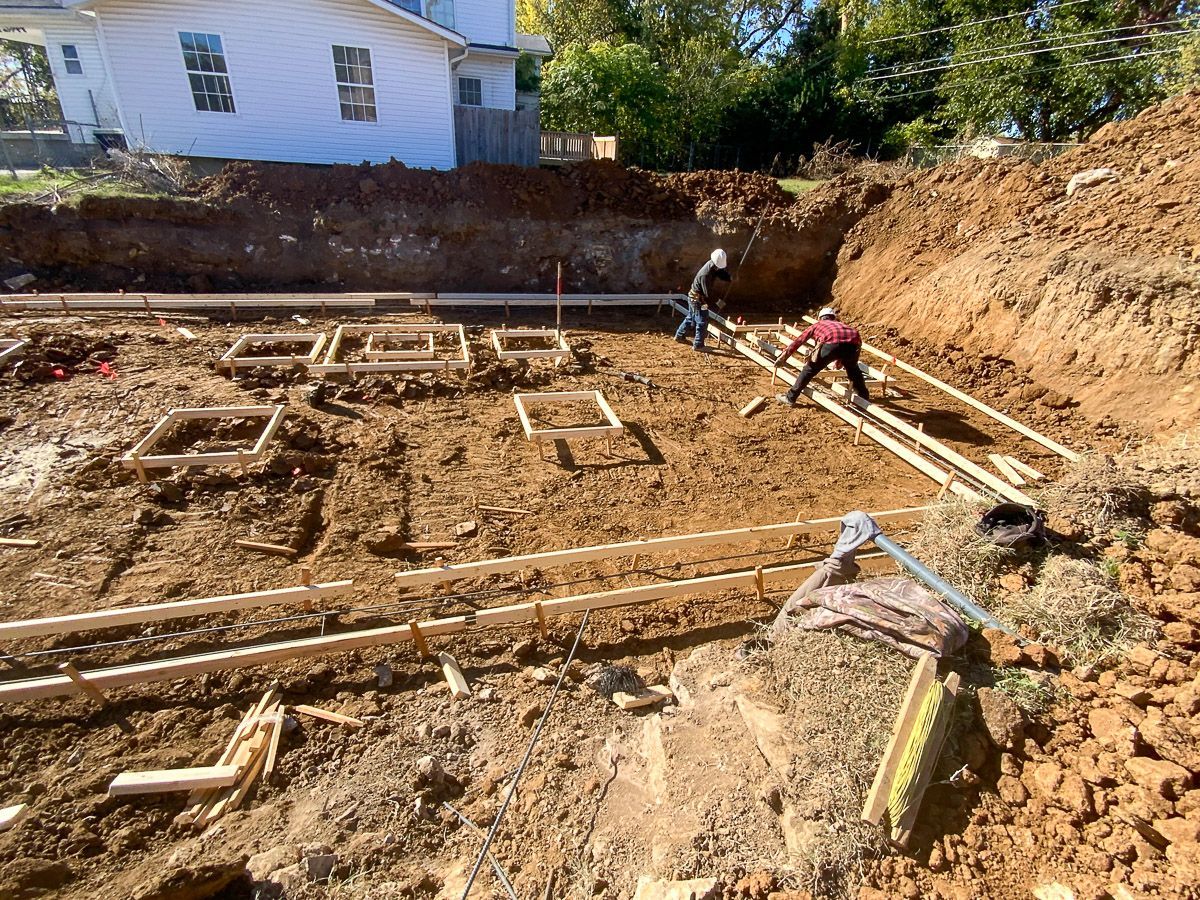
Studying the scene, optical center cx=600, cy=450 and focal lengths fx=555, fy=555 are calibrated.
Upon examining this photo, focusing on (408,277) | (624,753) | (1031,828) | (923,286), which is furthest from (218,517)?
(923,286)

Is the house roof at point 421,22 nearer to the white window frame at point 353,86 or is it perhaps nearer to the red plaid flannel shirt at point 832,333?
the white window frame at point 353,86

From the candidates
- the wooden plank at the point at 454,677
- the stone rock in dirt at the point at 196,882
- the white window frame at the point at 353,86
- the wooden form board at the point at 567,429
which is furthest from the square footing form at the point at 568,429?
the white window frame at the point at 353,86

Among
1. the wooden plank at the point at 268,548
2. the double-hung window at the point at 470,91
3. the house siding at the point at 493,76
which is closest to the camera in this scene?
the wooden plank at the point at 268,548

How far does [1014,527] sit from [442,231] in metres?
11.5

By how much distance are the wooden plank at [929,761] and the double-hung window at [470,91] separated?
61.8 ft

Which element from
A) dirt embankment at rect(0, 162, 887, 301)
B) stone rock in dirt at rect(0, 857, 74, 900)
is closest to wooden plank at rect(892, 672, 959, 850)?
stone rock in dirt at rect(0, 857, 74, 900)

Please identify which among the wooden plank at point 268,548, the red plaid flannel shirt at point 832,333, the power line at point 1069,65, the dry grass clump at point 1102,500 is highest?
the power line at point 1069,65

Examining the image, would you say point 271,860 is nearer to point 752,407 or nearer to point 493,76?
point 752,407

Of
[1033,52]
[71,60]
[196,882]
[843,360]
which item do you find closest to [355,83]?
[71,60]

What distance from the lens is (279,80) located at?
12.9 m

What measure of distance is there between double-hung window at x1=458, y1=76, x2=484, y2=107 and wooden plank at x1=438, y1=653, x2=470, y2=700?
17.5m

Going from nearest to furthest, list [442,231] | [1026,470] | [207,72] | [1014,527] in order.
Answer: [1014,527] → [1026,470] → [442,231] → [207,72]

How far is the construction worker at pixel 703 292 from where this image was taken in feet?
→ 31.7

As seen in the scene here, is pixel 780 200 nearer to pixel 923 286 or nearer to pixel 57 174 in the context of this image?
pixel 923 286
